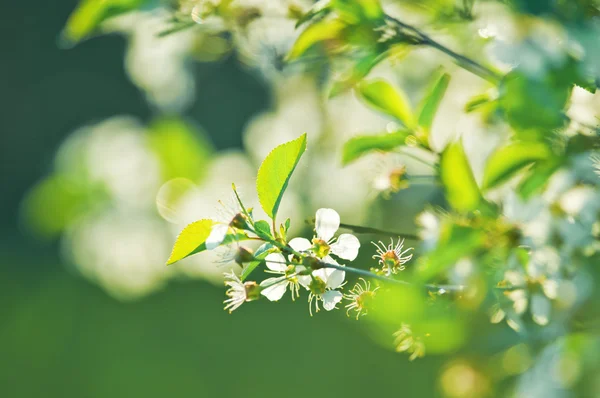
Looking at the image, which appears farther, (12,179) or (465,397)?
(12,179)

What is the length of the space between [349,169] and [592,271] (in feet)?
1.94

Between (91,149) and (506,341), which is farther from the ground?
(506,341)

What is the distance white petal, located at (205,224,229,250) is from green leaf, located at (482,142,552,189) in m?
0.24

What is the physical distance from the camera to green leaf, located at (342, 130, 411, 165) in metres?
0.65

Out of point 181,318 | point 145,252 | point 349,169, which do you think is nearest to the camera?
point 349,169

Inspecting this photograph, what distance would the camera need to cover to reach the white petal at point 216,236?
0.50m

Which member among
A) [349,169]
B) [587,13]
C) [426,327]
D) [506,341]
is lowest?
[349,169]

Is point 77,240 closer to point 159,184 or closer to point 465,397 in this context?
point 159,184

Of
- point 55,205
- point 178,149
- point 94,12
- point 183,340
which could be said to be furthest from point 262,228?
point 183,340

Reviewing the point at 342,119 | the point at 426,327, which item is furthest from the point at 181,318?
the point at 426,327

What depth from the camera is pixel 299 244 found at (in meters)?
0.55

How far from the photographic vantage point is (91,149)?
133 centimetres

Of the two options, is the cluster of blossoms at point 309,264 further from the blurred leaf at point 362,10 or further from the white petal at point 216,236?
the blurred leaf at point 362,10

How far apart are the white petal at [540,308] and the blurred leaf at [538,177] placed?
0.33 ft
